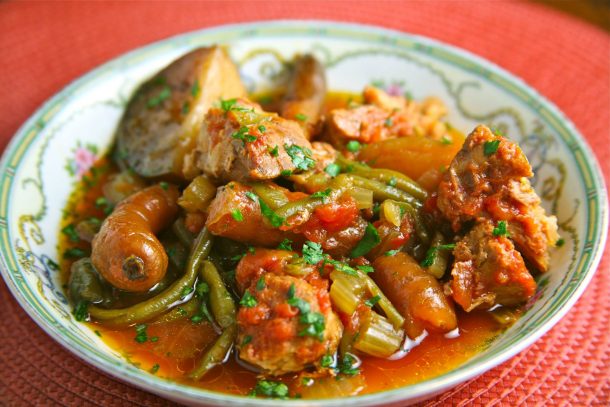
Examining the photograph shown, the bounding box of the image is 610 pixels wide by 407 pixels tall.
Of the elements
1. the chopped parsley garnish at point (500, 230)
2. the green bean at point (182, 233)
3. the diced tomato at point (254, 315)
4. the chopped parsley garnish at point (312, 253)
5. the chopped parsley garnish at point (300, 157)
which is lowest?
the green bean at point (182, 233)

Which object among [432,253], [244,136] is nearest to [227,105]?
[244,136]

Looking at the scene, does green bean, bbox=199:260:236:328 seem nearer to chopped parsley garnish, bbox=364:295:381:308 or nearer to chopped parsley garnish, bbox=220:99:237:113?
chopped parsley garnish, bbox=364:295:381:308

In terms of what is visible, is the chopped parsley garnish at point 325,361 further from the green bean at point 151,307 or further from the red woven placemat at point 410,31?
Result: the green bean at point 151,307

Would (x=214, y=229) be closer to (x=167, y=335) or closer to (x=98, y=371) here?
(x=167, y=335)

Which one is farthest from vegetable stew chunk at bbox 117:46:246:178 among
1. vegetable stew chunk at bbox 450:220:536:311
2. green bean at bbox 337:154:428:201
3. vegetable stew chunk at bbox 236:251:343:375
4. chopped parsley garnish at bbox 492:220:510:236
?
chopped parsley garnish at bbox 492:220:510:236

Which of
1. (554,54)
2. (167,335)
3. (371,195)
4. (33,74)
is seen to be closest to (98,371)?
(167,335)

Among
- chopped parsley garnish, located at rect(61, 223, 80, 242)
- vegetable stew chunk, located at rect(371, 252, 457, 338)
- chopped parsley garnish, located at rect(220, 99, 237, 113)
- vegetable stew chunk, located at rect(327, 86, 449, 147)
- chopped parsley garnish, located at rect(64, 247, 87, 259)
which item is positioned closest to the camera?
vegetable stew chunk, located at rect(371, 252, 457, 338)

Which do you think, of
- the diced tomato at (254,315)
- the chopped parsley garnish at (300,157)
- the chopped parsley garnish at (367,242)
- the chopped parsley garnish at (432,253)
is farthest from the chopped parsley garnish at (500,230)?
the diced tomato at (254,315)
